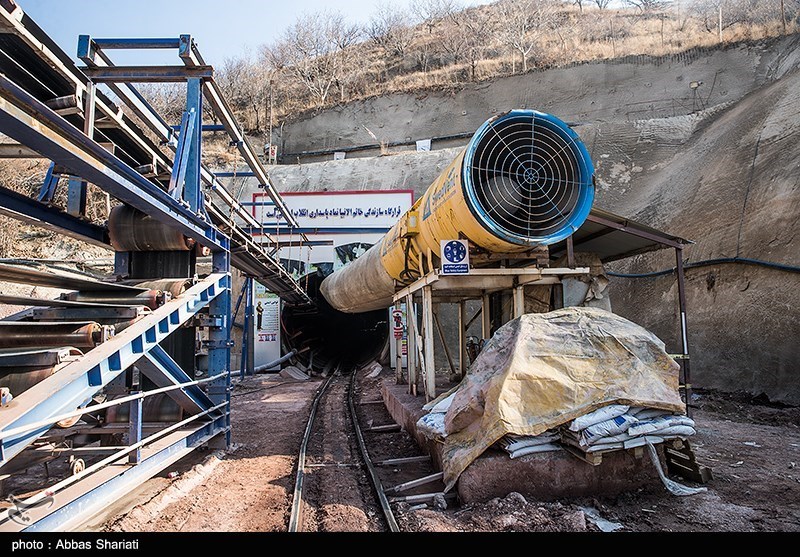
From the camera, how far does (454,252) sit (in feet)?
18.5

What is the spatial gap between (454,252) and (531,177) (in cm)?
119

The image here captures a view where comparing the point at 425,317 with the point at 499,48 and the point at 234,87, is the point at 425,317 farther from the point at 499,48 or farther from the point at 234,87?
the point at 234,87

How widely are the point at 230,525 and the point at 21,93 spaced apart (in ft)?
10.9

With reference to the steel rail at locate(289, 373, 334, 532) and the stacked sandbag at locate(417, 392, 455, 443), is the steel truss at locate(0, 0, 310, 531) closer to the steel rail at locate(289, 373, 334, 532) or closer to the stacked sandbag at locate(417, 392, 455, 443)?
the steel rail at locate(289, 373, 334, 532)

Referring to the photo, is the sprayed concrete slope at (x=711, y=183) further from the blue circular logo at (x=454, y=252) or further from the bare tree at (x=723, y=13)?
the blue circular logo at (x=454, y=252)

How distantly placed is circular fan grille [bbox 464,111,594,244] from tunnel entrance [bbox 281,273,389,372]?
12495 millimetres

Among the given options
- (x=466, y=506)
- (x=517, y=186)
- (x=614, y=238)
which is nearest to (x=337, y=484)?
(x=466, y=506)

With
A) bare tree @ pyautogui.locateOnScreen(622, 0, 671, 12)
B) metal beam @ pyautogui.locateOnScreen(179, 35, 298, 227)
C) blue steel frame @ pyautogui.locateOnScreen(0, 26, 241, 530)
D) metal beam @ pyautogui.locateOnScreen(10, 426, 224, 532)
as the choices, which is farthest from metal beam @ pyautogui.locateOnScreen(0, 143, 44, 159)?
bare tree @ pyautogui.locateOnScreen(622, 0, 671, 12)

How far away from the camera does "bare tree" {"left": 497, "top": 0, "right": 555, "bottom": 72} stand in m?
32.7

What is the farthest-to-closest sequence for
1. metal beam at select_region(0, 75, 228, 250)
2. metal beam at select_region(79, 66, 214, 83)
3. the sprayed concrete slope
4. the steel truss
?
1. the sprayed concrete slope
2. metal beam at select_region(79, 66, 214, 83)
3. the steel truss
4. metal beam at select_region(0, 75, 228, 250)

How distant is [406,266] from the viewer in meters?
7.26

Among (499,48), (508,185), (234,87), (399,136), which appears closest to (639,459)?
(508,185)

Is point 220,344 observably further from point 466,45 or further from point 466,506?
point 466,45

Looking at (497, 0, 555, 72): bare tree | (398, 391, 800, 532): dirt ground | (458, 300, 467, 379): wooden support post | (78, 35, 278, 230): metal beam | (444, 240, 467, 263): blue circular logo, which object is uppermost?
(497, 0, 555, 72): bare tree
